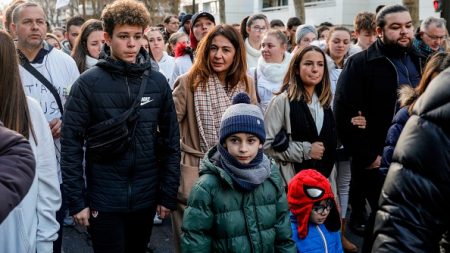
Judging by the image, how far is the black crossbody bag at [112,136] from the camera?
329 cm

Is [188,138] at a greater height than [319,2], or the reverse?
[319,2]

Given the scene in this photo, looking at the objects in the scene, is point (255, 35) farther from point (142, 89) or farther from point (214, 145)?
point (142, 89)

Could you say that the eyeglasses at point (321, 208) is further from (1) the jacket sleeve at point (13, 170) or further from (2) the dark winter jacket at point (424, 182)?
(1) the jacket sleeve at point (13, 170)

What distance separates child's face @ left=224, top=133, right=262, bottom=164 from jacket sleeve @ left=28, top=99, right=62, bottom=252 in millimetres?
1055

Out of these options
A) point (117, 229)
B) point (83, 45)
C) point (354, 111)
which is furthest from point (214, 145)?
point (83, 45)

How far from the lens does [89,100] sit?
11.0 ft

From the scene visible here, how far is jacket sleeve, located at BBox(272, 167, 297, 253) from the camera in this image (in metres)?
3.20

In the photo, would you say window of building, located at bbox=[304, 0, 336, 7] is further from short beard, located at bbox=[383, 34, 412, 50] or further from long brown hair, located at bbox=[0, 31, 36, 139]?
long brown hair, located at bbox=[0, 31, 36, 139]

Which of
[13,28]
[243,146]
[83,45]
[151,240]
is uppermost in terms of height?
[13,28]

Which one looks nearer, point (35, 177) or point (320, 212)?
point (35, 177)

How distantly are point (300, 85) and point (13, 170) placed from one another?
3.16 meters

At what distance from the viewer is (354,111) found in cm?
489

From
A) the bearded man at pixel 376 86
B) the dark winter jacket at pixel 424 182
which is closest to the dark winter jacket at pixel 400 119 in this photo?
the bearded man at pixel 376 86

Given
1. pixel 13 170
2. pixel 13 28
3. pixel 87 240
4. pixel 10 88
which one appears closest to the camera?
pixel 13 170
